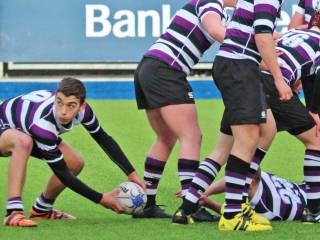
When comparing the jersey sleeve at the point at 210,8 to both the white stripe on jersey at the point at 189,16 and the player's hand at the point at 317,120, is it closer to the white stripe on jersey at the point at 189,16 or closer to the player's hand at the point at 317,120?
the white stripe on jersey at the point at 189,16

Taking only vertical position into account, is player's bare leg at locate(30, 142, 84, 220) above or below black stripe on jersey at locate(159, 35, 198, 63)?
below

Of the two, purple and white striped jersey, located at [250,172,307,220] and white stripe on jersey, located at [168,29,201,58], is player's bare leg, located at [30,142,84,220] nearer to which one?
white stripe on jersey, located at [168,29,201,58]

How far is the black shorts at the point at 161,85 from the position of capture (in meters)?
8.06

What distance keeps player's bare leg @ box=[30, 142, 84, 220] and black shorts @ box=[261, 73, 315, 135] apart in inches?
53.4

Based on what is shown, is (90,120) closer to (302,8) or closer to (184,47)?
(184,47)

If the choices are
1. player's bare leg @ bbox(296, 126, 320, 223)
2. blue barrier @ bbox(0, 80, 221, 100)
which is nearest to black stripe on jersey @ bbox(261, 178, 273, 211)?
player's bare leg @ bbox(296, 126, 320, 223)

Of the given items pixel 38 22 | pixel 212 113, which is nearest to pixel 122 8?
pixel 38 22

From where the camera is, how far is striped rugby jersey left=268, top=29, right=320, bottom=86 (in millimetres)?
7879

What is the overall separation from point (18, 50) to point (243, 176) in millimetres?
9157

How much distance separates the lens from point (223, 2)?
8117 mm

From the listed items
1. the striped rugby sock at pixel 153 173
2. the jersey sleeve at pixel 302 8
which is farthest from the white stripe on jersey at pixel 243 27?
the jersey sleeve at pixel 302 8

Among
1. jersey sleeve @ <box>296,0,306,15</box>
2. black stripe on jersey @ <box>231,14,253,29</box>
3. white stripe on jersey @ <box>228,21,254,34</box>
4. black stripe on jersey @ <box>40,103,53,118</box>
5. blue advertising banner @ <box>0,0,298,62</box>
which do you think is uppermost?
black stripe on jersey @ <box>231,14,253,29</box>

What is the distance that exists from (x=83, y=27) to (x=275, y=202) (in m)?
8.56

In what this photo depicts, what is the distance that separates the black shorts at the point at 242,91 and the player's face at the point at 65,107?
0.91 meters
